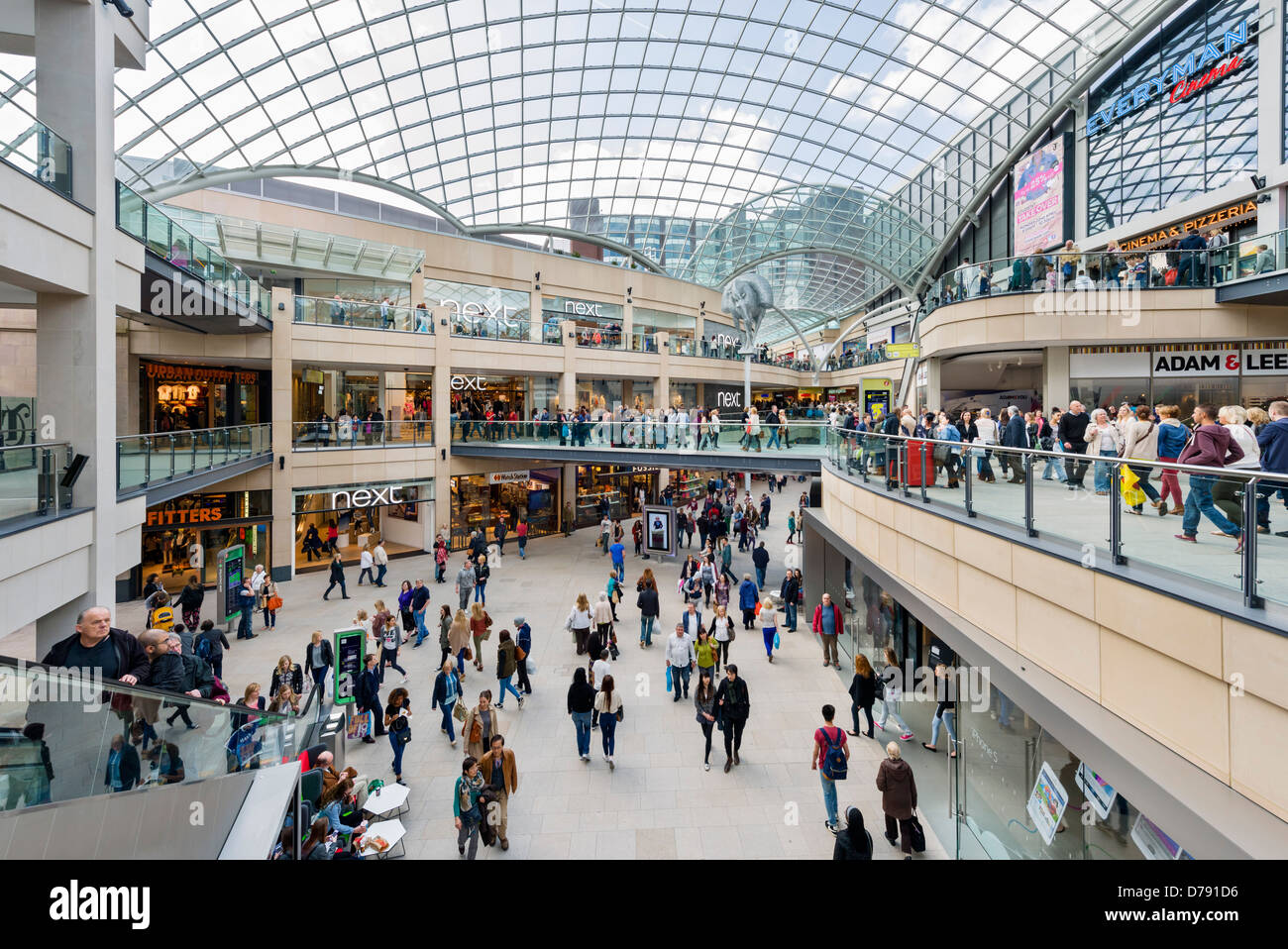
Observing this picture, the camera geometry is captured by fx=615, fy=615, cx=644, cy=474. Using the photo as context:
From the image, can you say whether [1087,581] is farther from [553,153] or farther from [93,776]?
[553,153]

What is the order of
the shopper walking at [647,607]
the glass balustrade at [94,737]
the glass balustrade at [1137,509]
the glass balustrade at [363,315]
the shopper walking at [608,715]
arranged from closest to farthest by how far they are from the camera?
the glass balustrade at [94,737]
the glass balustrade at [1137,509]
the shopper walking at [608,715]
the shopper walking at [647,607]
the glass balustrade at [363,315]

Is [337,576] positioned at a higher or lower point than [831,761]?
higher

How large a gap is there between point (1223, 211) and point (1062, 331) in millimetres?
7338

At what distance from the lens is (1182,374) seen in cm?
1873

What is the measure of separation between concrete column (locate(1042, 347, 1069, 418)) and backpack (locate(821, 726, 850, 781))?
53.9ft

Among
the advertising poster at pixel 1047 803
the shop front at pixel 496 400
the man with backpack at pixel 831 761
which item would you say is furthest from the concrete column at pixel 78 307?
the shop front at pixel 496 400

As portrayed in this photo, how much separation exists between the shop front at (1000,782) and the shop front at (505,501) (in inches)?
742

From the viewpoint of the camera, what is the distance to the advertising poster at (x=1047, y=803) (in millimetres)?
7225

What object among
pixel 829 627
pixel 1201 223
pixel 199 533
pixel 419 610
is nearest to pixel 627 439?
pixel 419 610

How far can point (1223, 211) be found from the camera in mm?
19359

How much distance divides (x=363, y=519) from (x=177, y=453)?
1166 centimetres

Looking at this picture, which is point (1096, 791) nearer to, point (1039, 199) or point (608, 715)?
point (608, 715)

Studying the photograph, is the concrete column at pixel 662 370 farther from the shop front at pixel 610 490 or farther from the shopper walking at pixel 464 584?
the shopper walking at pixel 464 584
